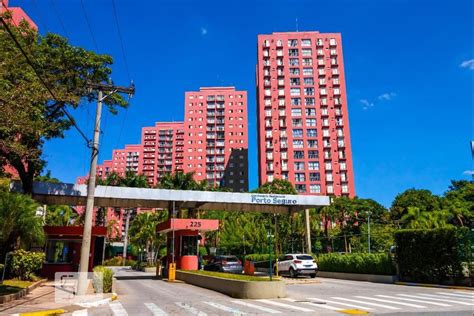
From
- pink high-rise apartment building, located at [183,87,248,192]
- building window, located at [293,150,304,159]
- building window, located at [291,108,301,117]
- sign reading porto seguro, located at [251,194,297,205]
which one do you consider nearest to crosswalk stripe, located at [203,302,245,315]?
sign reading porto seguro, located at [251,194,297,205]

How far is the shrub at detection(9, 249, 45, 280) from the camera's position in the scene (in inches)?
811

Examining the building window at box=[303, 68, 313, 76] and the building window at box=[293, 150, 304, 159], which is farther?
the building window at box=[303, 68, 313, 76]

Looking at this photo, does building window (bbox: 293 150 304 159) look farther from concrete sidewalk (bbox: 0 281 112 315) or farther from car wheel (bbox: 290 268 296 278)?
concrete sidewalk (bbox: 0 281 112 315)

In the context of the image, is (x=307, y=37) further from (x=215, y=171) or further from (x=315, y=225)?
(x=315, y=225)

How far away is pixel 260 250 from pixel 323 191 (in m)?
41.9

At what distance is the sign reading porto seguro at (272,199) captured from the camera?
107ft

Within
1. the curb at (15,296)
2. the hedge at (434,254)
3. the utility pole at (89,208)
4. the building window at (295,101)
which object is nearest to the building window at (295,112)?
the building window at (295,101)

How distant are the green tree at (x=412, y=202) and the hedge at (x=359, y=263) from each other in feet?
141

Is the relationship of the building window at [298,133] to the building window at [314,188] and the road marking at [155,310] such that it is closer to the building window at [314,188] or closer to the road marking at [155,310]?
the building window at [314,188]

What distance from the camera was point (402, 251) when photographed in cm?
2252

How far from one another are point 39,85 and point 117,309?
933 centimetres

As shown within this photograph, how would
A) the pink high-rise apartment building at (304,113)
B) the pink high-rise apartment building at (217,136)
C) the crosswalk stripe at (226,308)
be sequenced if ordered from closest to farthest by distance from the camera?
1. the crosswalk stripe at (226,308)
2. the pink high-rise apartment building at (304,113)
3. the pink high-rise apartment building at (217,136)

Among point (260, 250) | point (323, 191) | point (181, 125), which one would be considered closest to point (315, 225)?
point (260, 250)

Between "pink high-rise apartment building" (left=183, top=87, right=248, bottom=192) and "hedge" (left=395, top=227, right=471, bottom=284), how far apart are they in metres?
97.9
